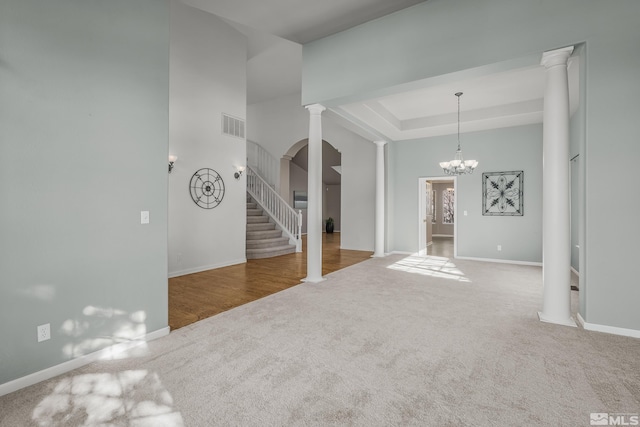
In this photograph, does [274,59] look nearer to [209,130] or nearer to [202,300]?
[209,130]

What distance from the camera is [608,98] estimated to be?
2.84 meters

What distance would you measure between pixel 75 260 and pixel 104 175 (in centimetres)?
71

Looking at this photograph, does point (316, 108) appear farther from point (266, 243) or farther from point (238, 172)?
point (266, 243)

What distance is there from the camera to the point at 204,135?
5773mm

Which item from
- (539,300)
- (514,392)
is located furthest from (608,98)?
(514,392)

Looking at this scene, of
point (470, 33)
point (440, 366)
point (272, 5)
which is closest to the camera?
point (440, 366)

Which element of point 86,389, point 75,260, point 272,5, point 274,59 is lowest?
point 86,389

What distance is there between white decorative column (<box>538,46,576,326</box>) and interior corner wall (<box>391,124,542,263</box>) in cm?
376

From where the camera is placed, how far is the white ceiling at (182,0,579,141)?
362 cm

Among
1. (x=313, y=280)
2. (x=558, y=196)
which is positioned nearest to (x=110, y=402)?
(x=313, y=280)

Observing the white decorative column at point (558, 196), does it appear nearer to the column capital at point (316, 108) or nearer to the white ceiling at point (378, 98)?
the white ceiling at point (378, 98)

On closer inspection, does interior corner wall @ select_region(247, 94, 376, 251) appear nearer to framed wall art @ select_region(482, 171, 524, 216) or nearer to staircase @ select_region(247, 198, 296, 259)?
staircase @ select_region(247, 198, 296, 259)

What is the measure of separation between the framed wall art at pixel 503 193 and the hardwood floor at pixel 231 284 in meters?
3.20

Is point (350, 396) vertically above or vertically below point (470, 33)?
below
